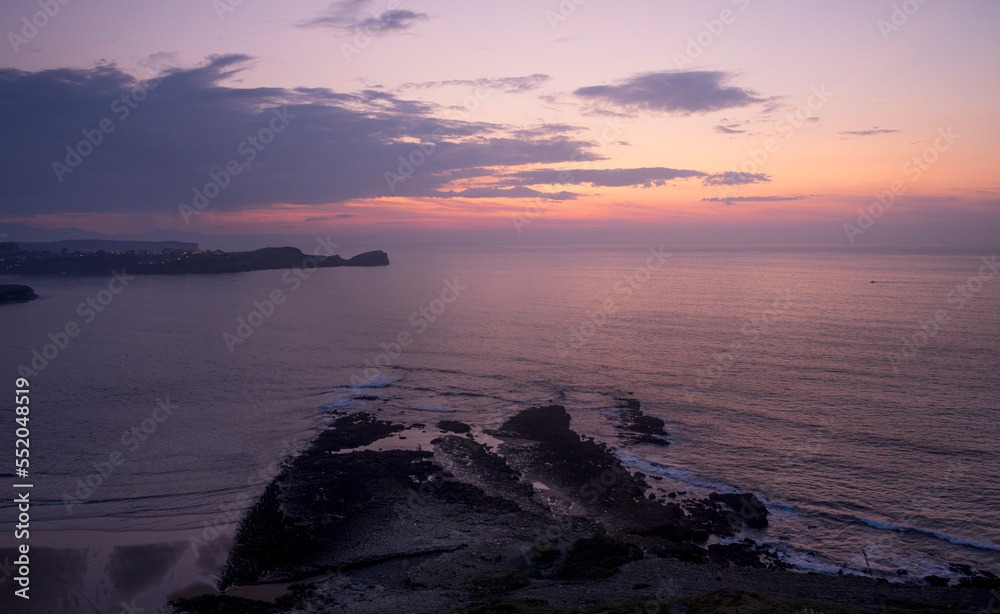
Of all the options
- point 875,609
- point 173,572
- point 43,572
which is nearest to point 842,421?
point 875,609

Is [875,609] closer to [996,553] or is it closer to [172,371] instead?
[996,553]

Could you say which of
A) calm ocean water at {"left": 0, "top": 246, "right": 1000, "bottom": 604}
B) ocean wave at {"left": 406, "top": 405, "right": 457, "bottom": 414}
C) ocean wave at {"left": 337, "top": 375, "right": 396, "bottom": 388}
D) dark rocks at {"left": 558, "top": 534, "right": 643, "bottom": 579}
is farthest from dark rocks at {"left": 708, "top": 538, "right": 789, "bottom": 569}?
ocean wave at {"left": 337, "top": 375, "right": 396, "bottom": 388}

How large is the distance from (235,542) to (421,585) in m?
8.08

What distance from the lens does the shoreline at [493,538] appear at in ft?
53.4

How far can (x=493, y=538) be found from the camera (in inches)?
775

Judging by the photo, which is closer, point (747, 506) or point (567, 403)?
point (747, 506)
